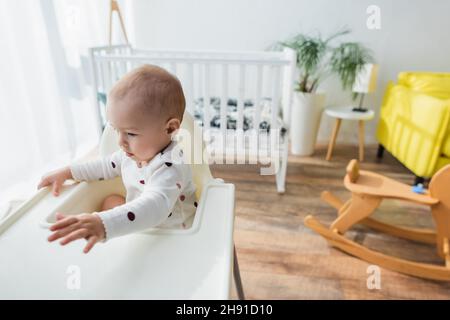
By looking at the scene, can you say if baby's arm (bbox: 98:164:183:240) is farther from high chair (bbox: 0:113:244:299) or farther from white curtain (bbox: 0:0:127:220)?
white curtain (bbox: 0:0:127:220)

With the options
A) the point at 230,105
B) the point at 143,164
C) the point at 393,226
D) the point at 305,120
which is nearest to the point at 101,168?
the point at 143,164

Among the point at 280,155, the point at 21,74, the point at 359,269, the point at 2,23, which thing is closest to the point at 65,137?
the point at 21,74

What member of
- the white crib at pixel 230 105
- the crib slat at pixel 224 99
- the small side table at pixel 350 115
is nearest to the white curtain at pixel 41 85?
the white crib at pixel 230 105

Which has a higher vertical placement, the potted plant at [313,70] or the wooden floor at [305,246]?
the potted plant at [313,70]

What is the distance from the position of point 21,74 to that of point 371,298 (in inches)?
78.2

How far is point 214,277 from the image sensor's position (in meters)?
0.52

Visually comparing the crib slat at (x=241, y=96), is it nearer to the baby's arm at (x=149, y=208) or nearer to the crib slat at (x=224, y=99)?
the crib slat at (x=224, y=99)

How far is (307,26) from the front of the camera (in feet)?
9.77

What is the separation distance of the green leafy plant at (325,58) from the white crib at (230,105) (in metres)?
0.23

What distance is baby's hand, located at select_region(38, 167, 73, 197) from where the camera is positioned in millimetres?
755

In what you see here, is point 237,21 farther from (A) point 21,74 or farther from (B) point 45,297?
(B) point 45,297

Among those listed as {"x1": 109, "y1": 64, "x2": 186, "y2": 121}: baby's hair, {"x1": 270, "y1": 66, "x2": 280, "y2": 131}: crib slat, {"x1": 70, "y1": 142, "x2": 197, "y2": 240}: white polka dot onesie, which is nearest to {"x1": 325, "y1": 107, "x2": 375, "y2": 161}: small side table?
{"x1": 270, "y1": 66, "x2": 280, "y2": 131}: crib slat

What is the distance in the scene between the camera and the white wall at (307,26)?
282cm

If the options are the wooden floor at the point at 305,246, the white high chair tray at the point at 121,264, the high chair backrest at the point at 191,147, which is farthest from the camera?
the wooden floor at the point at 305,246
